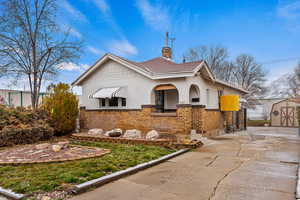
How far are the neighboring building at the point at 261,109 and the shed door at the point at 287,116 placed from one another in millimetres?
5988

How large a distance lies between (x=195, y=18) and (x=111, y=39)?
8.64 meters

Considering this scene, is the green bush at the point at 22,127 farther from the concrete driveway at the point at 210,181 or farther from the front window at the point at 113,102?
the concrete driveway at the point at 210,181

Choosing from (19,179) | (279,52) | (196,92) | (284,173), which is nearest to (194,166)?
(284,173)

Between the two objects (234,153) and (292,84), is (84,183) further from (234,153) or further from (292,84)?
(292,84)

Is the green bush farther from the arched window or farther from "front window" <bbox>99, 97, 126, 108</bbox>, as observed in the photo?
the arched window

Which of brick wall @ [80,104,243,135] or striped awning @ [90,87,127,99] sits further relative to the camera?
striped awning @ [90,87,127,99]

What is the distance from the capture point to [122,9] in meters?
16.4

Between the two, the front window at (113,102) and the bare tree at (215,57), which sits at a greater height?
the bare tree at (215,57)

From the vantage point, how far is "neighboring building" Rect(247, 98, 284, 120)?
30.9 metres

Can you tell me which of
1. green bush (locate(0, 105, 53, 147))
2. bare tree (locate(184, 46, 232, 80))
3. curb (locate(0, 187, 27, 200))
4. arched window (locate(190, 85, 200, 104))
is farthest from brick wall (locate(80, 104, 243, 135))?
bare tree (locate(184, 46, 232, 80))

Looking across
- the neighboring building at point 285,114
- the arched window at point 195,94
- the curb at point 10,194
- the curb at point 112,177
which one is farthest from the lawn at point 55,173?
the neighboring building at point 285,114

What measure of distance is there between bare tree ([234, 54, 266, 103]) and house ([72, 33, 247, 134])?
2085cm

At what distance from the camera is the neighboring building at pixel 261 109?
1215 inches

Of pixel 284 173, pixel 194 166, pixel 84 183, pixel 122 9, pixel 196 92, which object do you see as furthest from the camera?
pixel 122 9
